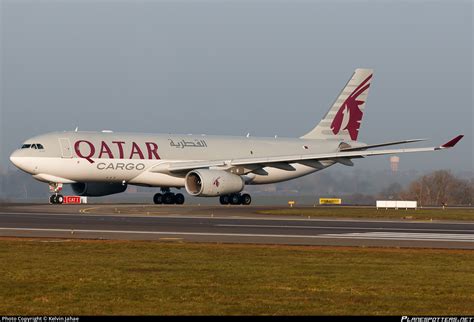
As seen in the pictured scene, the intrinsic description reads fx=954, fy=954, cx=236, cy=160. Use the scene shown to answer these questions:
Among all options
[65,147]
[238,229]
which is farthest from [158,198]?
[238,229]

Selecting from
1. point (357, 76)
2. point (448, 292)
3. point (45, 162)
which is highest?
point (357, 76)

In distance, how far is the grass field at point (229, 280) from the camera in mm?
16391

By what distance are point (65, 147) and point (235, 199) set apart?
12.7m

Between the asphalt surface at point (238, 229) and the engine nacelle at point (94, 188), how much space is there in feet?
39.8

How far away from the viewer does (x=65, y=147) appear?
2372 inches

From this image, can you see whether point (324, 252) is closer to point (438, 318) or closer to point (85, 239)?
point (85, 239)

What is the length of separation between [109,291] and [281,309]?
3834 millimetres

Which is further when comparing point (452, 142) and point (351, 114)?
point (351, 114)

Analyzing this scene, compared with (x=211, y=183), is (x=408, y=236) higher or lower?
lower

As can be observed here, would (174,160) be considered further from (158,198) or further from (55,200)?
(55,200)

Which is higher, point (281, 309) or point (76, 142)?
point (76, 142)

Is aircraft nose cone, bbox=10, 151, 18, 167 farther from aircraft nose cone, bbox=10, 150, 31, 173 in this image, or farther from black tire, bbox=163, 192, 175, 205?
black tire, bbox=163, 192, 175, 205

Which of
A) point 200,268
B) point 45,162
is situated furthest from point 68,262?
point 45,162

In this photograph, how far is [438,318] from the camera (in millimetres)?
14562
